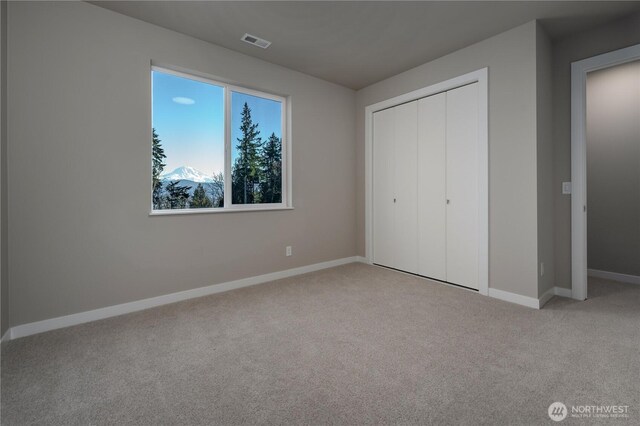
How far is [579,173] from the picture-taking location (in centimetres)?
291

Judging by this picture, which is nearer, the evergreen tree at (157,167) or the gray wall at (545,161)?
the gray wall at (545,161)

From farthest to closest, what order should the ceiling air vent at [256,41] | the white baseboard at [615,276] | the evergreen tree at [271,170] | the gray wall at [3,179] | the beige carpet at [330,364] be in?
the evergreen tree at [271,170]
the white baseboard at [615,276]
the ceiling air vent at [256,41]
the gray wall at [3,179]
the beige carpet at [330,364]

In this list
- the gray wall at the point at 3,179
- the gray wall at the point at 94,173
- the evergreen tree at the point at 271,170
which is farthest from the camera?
the evergreen tree at the point at 271,170

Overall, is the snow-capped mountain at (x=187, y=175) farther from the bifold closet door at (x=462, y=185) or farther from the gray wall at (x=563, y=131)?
the gray wall at (x=563, y=131)

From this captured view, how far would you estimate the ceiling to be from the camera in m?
2.48

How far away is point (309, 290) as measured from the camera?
10.7ft

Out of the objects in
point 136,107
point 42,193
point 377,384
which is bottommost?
point 377,384

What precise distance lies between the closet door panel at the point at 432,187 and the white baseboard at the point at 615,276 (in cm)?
205

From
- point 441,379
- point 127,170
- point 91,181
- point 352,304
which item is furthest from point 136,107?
point 441,379

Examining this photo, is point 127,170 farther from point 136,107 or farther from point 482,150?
point 482,150

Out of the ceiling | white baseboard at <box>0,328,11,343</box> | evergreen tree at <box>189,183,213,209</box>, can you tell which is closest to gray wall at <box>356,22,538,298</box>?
the ceiling

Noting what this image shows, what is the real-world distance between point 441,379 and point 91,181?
299cm

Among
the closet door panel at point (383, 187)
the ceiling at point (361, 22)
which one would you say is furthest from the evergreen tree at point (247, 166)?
the closet door panel at point (383, 187)

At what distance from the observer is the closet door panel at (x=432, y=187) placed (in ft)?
11.5
